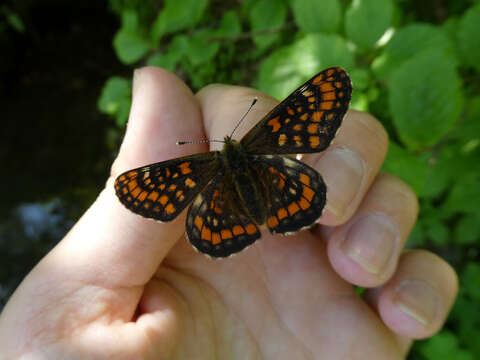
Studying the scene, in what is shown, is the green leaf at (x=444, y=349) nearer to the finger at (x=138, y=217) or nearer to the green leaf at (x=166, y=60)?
the finger at (x=138, y=217)

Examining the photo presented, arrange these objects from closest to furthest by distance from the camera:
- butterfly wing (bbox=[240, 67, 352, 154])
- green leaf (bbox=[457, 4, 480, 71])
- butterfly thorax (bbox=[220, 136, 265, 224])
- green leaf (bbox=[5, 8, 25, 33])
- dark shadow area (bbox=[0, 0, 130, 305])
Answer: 1. butterfly wing (bbox=[240, 67, 352, 154])
2. butterfly thorax (bbox=[220, 136, 265, 224])
3. green leaf (bbox=[457, 4, 480, 71])
4. dark shadow area (bbox=[0, 0, 130, 305])
5. green leaf (bbox=[5, 8, 25, 33])

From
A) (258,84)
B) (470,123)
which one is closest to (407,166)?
(470,123)

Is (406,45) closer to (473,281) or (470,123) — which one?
(470,123)

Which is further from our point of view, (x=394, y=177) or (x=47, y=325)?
(x=394, y=177)

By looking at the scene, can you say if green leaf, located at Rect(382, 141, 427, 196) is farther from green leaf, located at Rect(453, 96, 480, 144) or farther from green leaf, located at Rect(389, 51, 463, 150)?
green leaf, located at Rect(453, 96, 480, 144)

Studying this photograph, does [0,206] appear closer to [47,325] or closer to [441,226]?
[47,325]

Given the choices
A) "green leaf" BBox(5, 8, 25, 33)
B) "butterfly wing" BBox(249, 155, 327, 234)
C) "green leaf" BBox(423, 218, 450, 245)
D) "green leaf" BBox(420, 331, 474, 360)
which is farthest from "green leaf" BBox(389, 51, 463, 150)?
"green leaf" BBox(5, 8, 25, 33)

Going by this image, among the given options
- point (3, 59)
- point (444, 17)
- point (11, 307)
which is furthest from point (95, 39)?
point (11, 307)
